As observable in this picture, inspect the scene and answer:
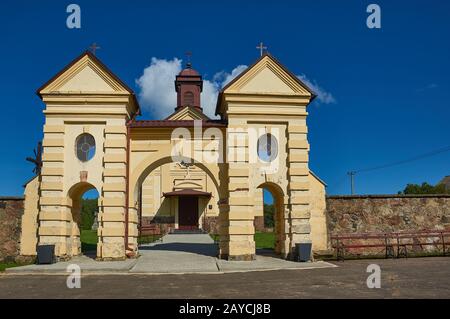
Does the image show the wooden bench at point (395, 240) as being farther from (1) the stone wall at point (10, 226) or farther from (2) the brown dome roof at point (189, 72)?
(2) the brown dome roof at point (189, 72)

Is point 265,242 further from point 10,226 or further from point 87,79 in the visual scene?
point 87,79

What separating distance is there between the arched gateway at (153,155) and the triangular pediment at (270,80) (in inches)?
1.5

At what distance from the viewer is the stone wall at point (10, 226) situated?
626 inches

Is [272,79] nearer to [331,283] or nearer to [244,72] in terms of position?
[244,72]

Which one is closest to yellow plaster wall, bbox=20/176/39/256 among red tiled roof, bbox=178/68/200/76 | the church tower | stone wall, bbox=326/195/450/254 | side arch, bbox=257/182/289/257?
side arch, bbox=257/182/289/257

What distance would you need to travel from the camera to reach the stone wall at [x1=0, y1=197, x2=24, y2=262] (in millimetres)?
15906

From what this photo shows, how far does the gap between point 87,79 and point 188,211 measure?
20.1 metres

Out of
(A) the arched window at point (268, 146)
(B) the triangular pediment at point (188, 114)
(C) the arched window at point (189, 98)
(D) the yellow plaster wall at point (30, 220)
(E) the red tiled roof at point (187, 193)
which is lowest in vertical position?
(D) the yellow plaster wall at point (30, 220)

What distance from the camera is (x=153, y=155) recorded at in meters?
16.0

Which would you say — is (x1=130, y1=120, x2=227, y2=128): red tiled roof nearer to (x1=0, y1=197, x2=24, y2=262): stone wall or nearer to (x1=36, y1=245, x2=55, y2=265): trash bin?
(x1=36, y1=245, x2=55, y2=265): trash bin

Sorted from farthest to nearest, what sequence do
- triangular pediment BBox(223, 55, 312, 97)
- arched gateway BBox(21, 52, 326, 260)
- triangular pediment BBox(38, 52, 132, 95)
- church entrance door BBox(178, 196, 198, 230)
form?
church entrance door BBox(178, 196, 198, 230)
triangular pediment BBox(223, 55, 312, 97)
triangular pediment BBox(38, 52, 132, 95)
arched gateway BBox(21, 52, 326, 260)

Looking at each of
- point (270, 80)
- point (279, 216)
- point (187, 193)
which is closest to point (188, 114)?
point (187, 193)

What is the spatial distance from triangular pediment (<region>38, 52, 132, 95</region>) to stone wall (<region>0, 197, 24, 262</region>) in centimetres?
459

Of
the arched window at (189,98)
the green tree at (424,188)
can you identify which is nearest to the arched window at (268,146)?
the arched window at (189,98)
